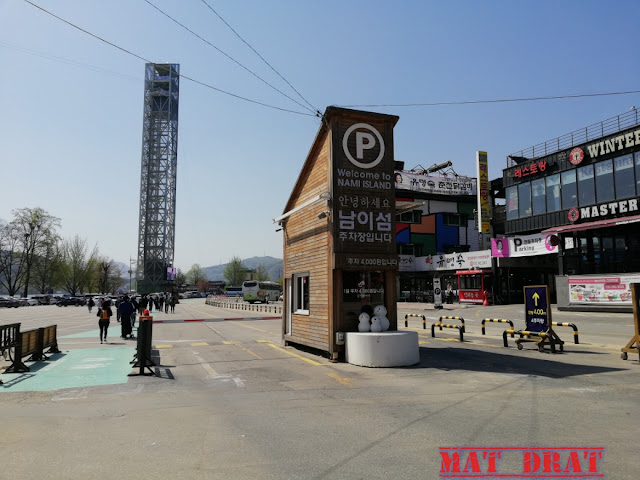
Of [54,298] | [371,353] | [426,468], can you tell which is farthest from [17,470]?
[54,298]

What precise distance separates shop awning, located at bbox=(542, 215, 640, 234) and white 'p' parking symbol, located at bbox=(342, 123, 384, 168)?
2449 cm

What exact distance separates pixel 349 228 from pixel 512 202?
110ft

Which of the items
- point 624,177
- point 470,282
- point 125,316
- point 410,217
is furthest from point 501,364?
point 410,217

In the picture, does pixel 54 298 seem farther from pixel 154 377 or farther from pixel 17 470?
pixel 17 470

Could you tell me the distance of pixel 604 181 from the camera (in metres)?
32.8

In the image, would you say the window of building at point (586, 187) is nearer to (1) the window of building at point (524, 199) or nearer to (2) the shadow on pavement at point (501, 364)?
(1) the window of building at point (524, 199)

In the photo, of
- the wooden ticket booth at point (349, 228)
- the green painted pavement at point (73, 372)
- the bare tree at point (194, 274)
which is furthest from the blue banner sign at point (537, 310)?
the bare tree at point (194, 274)

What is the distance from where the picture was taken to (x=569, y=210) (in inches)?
1396

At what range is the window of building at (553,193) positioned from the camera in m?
36.7

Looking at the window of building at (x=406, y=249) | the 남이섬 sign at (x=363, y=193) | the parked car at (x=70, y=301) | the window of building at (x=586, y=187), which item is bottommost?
the parked car at (x=70, y=301)

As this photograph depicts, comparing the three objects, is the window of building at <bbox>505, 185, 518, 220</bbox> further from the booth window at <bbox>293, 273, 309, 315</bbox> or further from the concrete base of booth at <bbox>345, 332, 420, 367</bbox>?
the concrete base of booth at <bbox>345, 332, 420, 367</bbox>

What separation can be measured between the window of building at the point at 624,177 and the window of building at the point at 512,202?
9535 mm

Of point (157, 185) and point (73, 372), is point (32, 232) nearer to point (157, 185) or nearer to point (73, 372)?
point (157, 185)

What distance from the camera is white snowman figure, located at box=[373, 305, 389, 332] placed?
12141mm
